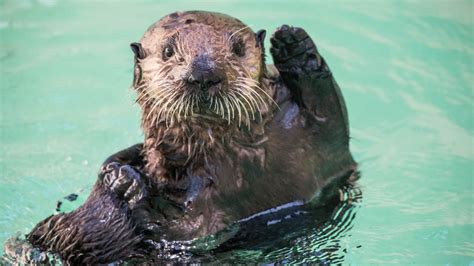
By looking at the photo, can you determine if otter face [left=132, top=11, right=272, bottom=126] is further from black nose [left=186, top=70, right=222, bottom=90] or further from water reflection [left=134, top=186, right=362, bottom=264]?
water reflection [left=134, top=186, right=362, bottom=264]

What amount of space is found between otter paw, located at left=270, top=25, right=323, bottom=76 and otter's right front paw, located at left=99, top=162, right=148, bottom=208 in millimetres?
1123

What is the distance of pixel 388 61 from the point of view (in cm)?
814

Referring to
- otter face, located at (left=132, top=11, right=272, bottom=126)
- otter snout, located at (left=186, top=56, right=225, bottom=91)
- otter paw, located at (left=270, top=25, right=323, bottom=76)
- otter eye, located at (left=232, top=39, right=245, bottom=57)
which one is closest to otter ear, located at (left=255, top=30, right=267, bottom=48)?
otter face, located at (left=132, top=11, right=272, bottom=126)

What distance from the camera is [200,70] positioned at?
4555mm

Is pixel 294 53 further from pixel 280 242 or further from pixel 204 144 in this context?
pixel 280 242

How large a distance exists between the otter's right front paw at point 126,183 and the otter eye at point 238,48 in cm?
91

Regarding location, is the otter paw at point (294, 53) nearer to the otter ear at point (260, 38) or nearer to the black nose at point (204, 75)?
the otter ear at point (260, 38)

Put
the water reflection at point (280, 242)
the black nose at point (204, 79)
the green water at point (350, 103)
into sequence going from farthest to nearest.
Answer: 1. the green water at point (350, 103)
2. the water reflection at point (280, 242)
3. the black nose at point (204, 79)

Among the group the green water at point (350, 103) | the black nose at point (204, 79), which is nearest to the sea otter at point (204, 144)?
the black nose at point (204, 79)

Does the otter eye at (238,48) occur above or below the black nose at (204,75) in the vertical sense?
above

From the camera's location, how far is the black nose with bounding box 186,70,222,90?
14.9ft

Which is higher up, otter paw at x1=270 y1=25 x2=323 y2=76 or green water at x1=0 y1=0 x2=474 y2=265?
otter paw at x1=270 y1=25 x2=323 y2=76

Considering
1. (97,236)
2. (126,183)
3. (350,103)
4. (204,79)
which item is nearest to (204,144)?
(126,183)

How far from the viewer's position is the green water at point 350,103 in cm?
598
